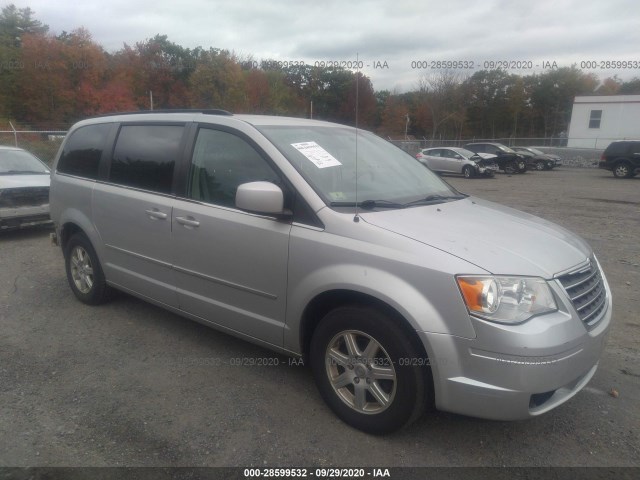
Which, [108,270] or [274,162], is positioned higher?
[274,162]

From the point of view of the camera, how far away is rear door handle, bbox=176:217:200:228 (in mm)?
3579

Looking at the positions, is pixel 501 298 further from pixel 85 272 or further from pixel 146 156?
pixel 85 272

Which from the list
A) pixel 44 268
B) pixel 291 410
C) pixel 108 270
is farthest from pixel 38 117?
pixel 291 410

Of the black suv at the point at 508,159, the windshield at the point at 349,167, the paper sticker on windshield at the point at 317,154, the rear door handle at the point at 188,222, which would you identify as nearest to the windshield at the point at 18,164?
the rear door handle at the point at 188,222

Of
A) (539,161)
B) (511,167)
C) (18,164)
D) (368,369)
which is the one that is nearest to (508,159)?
(511,167)

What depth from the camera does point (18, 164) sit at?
8.98 m

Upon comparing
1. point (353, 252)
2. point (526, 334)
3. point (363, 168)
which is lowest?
point (526, 334)

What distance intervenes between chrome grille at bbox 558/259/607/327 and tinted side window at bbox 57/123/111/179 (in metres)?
4.16

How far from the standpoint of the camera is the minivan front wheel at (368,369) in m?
2.63

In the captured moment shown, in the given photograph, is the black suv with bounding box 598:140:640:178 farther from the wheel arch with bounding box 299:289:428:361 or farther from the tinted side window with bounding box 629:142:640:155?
the wheel arch with bounding box 299:289:428:361

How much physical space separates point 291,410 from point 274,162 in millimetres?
1646

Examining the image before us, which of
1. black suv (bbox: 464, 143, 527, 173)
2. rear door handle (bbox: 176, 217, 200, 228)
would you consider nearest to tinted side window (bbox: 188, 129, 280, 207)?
rear door handle (bbox: 176, 217, 200, 228)

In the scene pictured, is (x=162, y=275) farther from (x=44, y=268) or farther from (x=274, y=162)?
(x=44, y=268)

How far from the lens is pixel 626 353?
396cm
